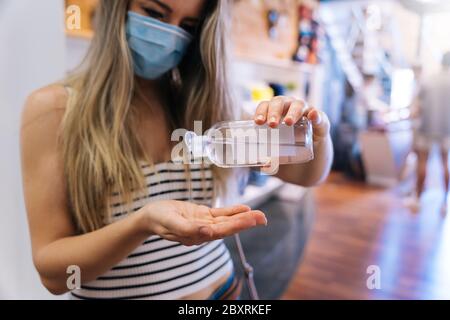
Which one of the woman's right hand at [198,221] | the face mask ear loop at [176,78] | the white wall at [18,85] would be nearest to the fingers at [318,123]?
the woman's right hand at [198,221]

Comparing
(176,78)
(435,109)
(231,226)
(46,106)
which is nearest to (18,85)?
(46,106)

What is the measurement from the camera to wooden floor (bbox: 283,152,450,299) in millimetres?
515

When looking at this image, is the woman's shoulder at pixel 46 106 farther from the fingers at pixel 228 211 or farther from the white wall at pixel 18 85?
the fingers at pixel 228 211

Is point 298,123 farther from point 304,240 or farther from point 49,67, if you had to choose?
point 304,240

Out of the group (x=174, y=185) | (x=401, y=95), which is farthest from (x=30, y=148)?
(x=401, y=95)

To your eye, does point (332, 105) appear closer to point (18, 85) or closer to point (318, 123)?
point (318, 123)

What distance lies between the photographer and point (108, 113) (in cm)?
47

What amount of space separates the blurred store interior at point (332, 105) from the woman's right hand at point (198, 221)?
0.24 metres

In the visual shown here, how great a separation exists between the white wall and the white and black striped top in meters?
0.18

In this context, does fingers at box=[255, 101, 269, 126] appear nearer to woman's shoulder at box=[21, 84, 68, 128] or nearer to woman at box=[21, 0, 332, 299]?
woman at box=[21, 0, 332, 299]

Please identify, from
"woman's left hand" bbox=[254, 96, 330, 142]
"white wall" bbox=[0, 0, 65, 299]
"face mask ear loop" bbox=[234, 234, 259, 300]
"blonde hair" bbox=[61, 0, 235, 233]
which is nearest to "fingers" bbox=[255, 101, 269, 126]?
"woman's left hand" bbox=[254, 96, 330, 142]

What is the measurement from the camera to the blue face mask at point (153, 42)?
1.42 ft

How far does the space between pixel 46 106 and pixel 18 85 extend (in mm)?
229
